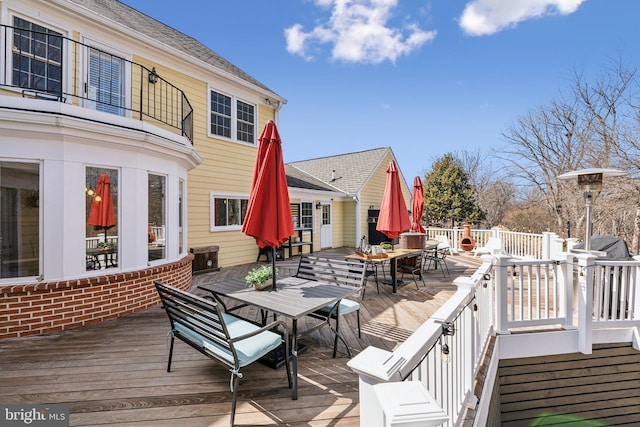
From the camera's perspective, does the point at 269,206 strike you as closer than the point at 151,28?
Yes

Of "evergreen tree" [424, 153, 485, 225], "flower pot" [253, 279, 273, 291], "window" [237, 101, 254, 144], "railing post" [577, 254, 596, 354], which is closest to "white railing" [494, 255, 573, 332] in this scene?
"railing post" [577, 254, 596, 354]

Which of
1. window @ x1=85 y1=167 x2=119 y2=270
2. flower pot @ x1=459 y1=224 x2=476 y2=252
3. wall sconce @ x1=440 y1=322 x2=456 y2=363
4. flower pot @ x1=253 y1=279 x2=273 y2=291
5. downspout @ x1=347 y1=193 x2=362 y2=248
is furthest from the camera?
downspout @ x1=347 y1=193 x2=362 y2=248

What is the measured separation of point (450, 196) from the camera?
19.0 meters

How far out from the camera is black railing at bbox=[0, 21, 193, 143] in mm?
5434

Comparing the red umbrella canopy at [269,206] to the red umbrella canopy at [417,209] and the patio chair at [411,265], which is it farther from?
the red umbrella canopy at [417,209]

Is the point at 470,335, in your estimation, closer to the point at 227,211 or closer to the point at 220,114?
the point at 227,211

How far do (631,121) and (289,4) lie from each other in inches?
530

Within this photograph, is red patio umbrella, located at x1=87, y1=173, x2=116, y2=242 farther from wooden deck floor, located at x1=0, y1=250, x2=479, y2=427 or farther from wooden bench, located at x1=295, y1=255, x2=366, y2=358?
wooden bench, located at x1=295, y1=255, x2=366, y2=358

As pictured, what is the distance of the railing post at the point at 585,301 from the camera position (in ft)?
12.6

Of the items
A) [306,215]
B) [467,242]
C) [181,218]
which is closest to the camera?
[181,218]

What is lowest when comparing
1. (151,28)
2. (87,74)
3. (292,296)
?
(292,296)

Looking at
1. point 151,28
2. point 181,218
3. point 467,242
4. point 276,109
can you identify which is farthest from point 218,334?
point 467,242

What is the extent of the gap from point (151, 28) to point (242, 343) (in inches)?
393

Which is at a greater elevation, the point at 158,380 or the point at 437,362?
the point at 437,362
